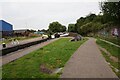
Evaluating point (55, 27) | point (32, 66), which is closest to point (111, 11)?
point (32, 66)

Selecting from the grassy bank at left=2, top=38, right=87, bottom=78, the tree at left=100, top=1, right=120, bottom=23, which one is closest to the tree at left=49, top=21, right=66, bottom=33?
the tree at left=100, top=1, right=120, bottom=23

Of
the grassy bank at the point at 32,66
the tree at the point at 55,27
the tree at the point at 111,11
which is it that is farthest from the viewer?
the tree at the point at 55,27

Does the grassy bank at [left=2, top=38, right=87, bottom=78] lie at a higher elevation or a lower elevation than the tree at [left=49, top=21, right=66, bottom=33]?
lower

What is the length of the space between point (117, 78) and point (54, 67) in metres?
4.67

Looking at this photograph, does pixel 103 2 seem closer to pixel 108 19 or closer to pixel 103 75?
pixel 108 19

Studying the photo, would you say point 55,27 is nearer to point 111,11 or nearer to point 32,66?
point 111,11

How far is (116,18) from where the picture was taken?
122ft

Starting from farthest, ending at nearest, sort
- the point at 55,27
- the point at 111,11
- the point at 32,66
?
the point at 55,27
the point at 111,11
the point at 32,66

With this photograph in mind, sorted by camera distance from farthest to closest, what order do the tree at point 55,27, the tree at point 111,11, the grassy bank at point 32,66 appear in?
the tree at point 55,27, the tree at point 111,11, the grassy bank at point 32,66

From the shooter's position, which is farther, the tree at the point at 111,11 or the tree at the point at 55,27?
the tree at the point at 55,27

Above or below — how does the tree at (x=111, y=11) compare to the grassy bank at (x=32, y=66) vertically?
above

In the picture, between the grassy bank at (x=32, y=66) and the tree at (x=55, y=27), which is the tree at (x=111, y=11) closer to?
the grassy bank at (x=32, y=66)

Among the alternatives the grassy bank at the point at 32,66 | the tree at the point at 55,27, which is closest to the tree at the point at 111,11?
the grassy bank at the point at 32,66

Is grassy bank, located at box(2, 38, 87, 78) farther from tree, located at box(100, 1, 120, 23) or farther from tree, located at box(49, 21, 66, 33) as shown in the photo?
tree, located at box(49, 21, 66, 33)
